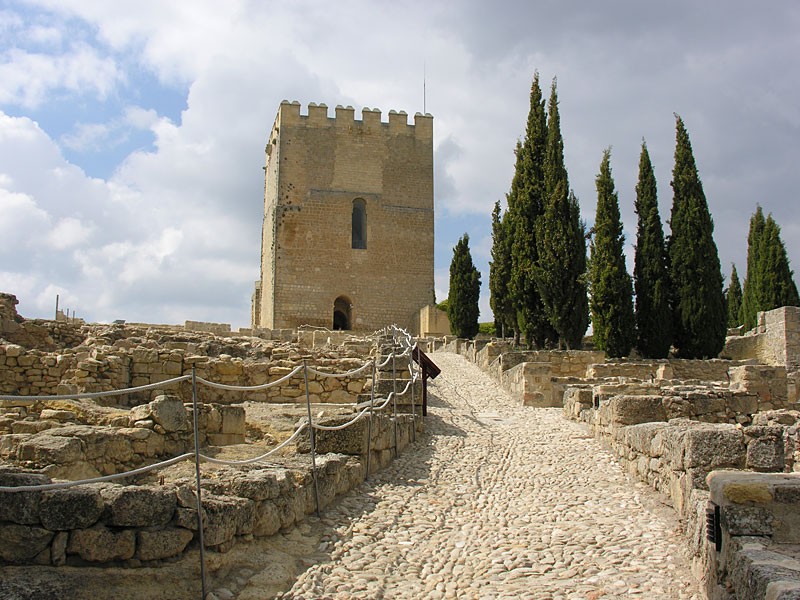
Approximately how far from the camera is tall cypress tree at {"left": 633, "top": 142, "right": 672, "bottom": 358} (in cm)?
2314

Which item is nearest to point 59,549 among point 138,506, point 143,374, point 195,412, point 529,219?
point 138,506

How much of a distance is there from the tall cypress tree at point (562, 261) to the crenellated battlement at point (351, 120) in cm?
1380

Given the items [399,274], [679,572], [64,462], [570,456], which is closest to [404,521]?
[679,572]

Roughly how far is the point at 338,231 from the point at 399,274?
11.0 ft

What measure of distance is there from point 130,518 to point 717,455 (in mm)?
4386

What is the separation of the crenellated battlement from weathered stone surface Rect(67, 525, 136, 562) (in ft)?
103

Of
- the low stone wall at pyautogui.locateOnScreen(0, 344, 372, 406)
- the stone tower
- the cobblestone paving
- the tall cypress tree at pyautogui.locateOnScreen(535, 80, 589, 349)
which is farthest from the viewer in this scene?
the stone tower

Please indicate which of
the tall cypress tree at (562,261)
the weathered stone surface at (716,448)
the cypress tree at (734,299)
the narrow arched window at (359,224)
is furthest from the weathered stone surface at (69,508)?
the cypress tree at (734,299)

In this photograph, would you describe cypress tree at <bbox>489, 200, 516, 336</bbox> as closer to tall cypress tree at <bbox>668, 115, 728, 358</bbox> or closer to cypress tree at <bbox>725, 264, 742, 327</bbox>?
tall cypress tree at <bbox>668, 115, 728, 358</bbox>

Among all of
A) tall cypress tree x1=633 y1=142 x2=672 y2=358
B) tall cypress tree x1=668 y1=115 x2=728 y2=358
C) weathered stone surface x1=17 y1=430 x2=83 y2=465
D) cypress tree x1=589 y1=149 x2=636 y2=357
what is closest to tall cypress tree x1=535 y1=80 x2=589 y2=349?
cypress tree x1=589 y1=149 x2=636 y2=357

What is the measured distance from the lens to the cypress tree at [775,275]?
30.7 meters

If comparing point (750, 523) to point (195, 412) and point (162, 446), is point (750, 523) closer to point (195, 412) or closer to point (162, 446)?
point (195, 412)

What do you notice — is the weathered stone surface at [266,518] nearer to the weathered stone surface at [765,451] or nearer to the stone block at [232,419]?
the stone block at [232,419]

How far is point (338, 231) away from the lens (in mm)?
34031
